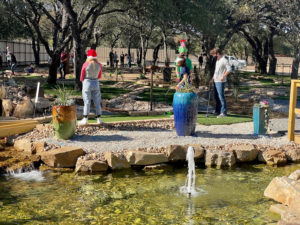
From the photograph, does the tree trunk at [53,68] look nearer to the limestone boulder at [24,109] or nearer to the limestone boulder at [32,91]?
the limestone boulder at [32,91]

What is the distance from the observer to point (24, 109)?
10930mm

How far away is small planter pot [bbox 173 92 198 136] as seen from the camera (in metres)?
8.72

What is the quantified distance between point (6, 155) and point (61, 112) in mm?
1291

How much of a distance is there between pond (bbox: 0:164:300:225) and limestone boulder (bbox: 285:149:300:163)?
52 centimetres

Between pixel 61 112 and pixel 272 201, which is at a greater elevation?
pixel 61 112

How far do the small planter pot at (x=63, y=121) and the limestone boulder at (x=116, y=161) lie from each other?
1262 millimetres

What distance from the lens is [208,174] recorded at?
7406 millimetres

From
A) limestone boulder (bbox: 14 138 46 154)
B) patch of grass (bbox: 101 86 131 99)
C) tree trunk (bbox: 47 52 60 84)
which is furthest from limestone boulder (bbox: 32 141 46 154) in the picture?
tree trunk (bbox: 47 52 60 84)

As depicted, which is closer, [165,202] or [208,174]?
[165,202]

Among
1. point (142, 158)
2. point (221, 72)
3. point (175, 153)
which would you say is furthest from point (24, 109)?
point (221, 72)

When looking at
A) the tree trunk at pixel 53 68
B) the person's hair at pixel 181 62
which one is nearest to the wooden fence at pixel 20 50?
the tree trunk at pixel 53 68

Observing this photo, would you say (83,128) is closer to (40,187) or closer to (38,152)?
(38,152)

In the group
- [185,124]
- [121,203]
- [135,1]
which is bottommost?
[121,203]

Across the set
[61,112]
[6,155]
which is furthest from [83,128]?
[6,155]
